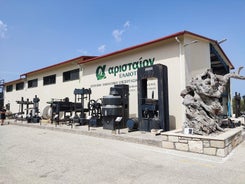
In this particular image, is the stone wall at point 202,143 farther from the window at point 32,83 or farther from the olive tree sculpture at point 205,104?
the window at point 32,83

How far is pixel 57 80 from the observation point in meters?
15.3

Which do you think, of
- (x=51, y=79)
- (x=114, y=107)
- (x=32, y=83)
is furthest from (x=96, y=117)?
(x=32, y=83)

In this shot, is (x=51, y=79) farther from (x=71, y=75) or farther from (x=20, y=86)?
(x=20, y=86)

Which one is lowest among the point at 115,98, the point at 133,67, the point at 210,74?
the point at 115,98

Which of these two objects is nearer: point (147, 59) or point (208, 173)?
point (208, 173)

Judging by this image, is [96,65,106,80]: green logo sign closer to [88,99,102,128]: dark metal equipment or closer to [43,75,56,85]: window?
[88,99,102,128]: dark metal equipment

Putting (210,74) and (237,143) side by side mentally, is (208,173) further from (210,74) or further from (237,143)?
(210,74)

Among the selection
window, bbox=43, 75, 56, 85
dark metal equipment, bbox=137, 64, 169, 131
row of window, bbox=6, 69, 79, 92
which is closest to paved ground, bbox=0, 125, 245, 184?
dark metal equipment, bbox=137, 64, 169, 131

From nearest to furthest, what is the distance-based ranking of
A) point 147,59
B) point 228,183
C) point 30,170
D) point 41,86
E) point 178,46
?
point 228,183
point 30,170
point 178,46
point 147,59
point 41,86

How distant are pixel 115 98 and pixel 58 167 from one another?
4590 mm

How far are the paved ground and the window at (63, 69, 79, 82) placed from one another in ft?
28.4

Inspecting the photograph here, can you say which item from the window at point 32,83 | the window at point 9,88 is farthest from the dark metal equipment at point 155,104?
the window at point 9,88

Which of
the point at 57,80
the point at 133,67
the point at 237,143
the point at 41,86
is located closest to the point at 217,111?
the point at 237,143

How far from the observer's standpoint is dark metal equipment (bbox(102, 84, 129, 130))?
7.98 metres
